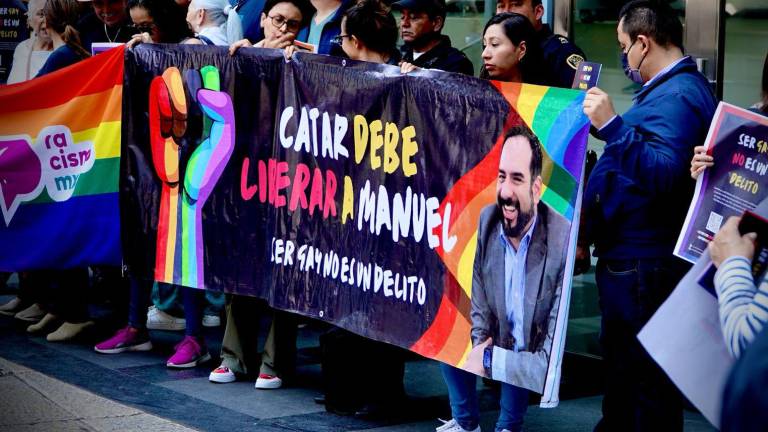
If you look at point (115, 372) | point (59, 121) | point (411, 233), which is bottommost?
point (115, 372)

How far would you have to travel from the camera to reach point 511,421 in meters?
5.16

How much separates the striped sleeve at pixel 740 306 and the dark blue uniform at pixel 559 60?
272 centimetres

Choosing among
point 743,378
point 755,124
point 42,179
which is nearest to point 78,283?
point 42,179

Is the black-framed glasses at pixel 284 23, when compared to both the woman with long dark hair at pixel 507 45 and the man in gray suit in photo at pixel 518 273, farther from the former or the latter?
the man in gray suit in photo at pixel 518 273

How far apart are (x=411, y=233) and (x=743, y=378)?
3.89 meters

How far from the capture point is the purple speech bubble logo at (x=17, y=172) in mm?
7328

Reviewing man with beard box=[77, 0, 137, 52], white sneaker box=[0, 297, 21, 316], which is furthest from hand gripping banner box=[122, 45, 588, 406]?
white sneaker box=[0, 297, 21, 316]

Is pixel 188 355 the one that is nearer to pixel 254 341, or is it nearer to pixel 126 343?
pixel 254 341

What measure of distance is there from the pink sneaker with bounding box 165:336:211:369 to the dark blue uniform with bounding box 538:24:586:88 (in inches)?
108

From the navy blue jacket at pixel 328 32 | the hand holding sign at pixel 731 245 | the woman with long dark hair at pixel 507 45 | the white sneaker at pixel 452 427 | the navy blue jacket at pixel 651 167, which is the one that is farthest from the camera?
the navy blue jacket at pixel 328 32

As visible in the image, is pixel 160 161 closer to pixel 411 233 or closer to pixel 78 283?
pixel 78 283

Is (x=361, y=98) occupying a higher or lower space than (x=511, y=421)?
higher

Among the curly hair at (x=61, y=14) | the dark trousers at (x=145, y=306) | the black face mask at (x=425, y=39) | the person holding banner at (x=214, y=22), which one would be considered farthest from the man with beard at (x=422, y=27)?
the curly hair at (x=61, y=14)

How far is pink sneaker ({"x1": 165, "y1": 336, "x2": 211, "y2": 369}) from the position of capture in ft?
22.9
